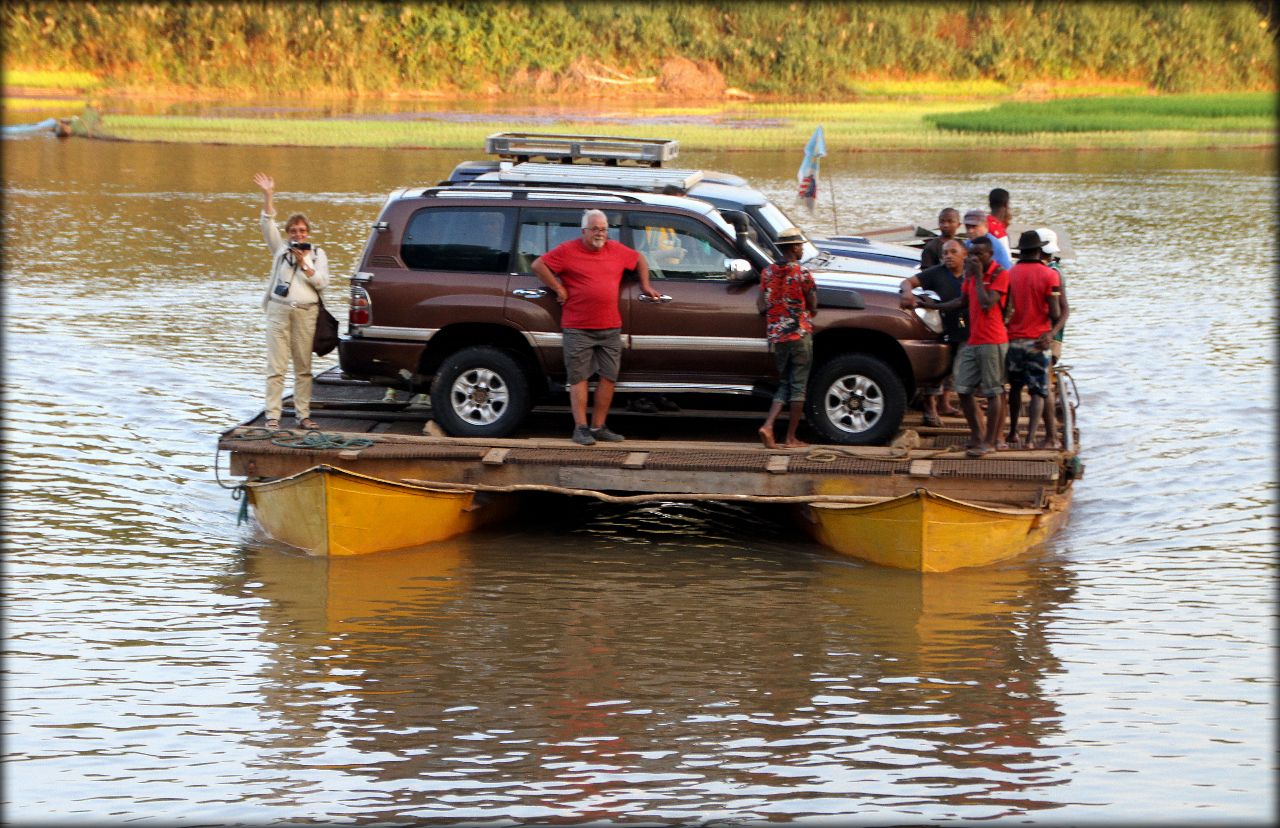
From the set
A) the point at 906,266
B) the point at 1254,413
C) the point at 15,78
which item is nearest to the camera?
the point at 906,266

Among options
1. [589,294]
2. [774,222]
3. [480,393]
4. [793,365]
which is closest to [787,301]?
[793,365]

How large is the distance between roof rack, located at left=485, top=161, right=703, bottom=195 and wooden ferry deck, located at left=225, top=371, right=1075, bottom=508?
1.88 metres

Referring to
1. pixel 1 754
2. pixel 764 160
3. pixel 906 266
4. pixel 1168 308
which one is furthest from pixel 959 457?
pixel 764 160

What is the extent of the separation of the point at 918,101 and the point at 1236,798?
218ft

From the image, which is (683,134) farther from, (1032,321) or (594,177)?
(1032,321)

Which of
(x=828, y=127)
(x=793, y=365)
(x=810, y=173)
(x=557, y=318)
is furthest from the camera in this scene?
(x=828, y=127)

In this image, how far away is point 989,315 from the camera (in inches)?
457

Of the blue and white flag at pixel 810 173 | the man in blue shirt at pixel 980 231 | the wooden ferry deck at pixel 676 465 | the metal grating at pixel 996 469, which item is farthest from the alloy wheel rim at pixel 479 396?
the blue and white flag at pixel 810 173

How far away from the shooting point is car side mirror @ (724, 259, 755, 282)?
11.9 metres

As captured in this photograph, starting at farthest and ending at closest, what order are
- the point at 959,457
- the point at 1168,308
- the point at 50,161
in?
the point at 50,161, the point at 1168,308, the point at 959,457

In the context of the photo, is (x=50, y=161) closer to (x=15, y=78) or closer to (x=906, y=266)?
(x=15, y=78)

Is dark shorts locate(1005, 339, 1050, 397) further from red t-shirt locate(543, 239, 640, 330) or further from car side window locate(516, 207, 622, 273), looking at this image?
car side window locate(516, 207, 622, 273)

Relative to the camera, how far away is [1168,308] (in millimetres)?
23250

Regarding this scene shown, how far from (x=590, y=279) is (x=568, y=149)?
2573mm
